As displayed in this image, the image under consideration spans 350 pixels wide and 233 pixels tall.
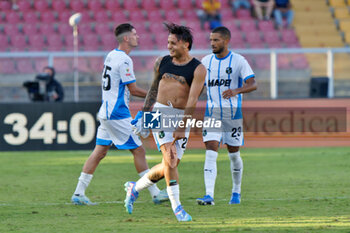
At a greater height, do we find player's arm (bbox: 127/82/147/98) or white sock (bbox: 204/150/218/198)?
player's arm (bbox: 127/82/147/98)

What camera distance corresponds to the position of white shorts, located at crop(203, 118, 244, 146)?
28.7 ft

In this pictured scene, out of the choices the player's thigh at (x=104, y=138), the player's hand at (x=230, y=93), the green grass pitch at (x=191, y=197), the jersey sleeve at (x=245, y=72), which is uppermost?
the jersey sleeve at (x=245, y=72)

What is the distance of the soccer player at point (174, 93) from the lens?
722 centimetres

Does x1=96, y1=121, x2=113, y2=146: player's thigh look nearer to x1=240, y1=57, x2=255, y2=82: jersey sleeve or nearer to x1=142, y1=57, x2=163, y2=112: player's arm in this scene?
x1=142, y1=57, x2=163, y2=112: player's arm

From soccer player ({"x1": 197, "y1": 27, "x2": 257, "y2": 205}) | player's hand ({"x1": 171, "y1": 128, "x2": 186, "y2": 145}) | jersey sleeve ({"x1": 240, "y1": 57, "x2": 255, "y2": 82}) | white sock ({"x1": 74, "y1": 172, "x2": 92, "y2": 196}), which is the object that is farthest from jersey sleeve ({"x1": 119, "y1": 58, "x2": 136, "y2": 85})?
player's hand ({"x1": 171, "y1": 128, "x2": 186, "y2": 145})

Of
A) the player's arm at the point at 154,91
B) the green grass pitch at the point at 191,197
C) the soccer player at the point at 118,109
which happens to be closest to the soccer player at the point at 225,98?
the green grass pitch at the point at 191,197

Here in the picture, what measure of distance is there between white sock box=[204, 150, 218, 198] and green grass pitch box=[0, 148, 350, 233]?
237 mm

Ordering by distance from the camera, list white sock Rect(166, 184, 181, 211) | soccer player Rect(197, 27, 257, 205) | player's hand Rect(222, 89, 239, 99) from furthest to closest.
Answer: soccer player Rect(197, 27, 257, 205) → player's hand Rect(222, 89, 239, 99) → white sock Rect(166, 184, 181, 211)

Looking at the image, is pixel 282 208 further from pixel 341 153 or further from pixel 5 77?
pixel 5 77

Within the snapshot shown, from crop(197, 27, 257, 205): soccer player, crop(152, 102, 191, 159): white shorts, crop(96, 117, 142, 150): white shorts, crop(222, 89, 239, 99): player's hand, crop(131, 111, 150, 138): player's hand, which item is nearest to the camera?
crop(152, 102, 191, 159): white shorts

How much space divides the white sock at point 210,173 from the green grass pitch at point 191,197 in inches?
9.3

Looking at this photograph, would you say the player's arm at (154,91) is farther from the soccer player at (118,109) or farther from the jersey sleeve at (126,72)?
the jersey sleeve at (126,72)

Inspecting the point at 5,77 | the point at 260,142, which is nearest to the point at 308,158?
the point at 260,142

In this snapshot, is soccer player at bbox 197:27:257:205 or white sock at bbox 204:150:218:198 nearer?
white sock at bbox 204:150:218:198
